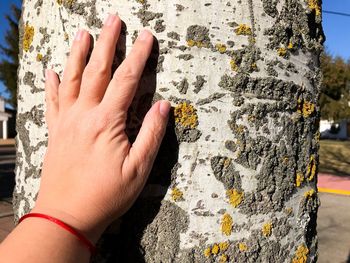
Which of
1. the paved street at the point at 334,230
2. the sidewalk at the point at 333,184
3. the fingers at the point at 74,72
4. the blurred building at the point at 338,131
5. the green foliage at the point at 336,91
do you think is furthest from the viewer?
the blurred building at the point at 338,131

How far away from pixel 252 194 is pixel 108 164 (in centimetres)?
39

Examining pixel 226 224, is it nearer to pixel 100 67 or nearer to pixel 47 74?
pixel 100 67

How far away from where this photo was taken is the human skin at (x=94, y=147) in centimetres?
89

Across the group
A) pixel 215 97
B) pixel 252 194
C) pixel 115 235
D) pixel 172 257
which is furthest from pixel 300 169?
pixel 115 235

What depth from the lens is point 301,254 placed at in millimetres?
1153

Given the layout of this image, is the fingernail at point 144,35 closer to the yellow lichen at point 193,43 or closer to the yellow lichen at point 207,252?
the yellow lichen at point 193,43

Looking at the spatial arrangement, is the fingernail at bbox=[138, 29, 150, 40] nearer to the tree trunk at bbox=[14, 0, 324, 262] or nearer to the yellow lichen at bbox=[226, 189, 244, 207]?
the tree trunk at bbox=[14, 0, 324, 262]

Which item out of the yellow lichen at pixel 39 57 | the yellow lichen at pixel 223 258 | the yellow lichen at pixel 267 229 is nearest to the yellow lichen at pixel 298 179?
the yellow lichen at pixel 267 229

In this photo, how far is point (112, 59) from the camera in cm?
99

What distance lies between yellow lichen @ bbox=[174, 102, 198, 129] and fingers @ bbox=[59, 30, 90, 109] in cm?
26

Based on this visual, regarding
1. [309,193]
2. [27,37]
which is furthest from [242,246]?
[27,37]

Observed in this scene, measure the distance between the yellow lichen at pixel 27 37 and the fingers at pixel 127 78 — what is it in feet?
1.23

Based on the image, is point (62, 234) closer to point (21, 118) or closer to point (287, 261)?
point (21, 118)

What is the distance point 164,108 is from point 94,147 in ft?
0.63
